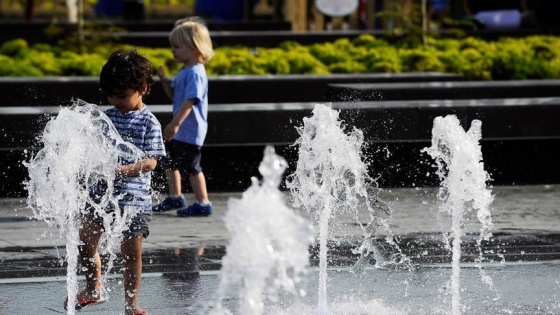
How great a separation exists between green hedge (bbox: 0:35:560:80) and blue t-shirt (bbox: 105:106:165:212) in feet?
24.4

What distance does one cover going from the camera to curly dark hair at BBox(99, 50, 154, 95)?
19.9 feet

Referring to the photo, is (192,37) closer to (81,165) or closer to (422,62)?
(81,165)

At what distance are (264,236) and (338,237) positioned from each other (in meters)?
4.19

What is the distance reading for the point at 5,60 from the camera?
13.9 metres

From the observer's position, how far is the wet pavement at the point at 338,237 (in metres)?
7.64

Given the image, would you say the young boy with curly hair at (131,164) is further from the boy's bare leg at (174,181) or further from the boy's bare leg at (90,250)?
the boy's bare leg at (174,181)

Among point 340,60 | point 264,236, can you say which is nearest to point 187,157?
point 264,236

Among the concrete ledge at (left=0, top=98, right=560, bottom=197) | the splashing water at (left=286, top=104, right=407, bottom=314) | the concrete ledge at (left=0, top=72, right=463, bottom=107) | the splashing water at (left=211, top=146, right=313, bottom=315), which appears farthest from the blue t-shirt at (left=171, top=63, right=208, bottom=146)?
the splashing water at (left=211, top=146, right=313, bottom=315)

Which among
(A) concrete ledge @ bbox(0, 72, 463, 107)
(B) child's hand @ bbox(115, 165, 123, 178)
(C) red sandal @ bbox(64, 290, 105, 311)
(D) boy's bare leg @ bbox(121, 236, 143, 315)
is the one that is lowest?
(C) red sandal @ bbox(64, 290, 105, 311)

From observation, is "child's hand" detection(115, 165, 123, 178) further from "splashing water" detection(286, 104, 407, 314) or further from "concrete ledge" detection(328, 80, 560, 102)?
"concrete ledge" detection(328, 80, 560, 102)

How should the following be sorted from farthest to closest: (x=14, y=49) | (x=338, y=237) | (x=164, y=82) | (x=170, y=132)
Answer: (x=14, y=49), (x=164, y=82), (x=170, y=132), (x=338, y=237)

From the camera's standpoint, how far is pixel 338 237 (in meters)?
8.76

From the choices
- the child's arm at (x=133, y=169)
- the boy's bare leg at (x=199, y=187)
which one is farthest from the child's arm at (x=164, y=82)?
the child's arm at (x=133, y=169)

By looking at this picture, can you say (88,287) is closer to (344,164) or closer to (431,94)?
(344,164)
